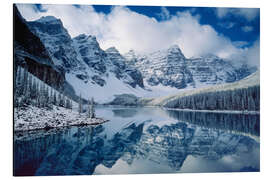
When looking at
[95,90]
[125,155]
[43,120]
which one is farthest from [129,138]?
[95,90]

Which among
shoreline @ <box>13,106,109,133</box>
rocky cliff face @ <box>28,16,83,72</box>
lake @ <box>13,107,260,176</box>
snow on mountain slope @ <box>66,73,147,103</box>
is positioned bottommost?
lake @ <box>13,107,260,176</box>

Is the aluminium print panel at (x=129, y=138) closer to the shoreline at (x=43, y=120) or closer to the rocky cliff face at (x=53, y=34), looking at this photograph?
the shoreline at (x=43, y=120)

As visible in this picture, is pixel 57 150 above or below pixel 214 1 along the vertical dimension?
below

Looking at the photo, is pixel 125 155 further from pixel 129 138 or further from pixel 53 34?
pixel 53 34

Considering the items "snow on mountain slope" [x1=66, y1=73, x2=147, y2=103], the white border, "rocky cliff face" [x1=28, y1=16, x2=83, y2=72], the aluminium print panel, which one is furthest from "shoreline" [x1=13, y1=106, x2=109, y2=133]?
"snow on mountain slope" [x1=66, y1=73, x2=147, y2=103]

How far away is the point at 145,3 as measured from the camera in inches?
312

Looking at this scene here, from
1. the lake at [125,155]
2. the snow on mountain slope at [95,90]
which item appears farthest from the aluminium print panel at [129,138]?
the snow on mountain slope at [95,90]

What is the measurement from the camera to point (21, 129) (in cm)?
789

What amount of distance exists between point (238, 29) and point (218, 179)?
5.82 meters

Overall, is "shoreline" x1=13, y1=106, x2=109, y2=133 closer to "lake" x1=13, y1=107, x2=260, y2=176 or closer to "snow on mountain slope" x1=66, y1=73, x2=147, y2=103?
"lake" x1=13, y1=107, x2=260, y2=176

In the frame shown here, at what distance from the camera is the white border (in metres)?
6.47

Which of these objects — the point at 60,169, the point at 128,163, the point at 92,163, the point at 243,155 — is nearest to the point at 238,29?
the point at 243,155

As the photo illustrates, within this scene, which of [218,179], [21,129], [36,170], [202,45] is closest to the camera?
[36,170]
